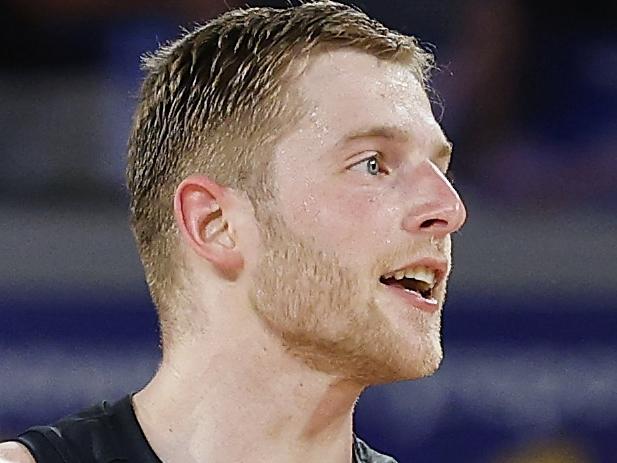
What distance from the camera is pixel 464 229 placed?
8.62 feet

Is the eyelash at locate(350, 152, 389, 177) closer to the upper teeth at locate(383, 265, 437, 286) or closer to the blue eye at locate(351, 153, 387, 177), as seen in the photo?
the blue eye at locate(351, 153, 387, 177)

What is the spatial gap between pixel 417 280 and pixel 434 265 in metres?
0.03

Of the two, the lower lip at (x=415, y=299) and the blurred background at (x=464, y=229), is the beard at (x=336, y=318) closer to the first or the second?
the lower lip at (x=415, y=299)

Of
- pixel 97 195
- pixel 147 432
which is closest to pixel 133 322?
pixel 97 195

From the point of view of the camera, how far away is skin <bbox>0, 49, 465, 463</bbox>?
55.2 inches

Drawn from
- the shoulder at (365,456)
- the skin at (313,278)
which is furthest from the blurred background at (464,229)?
the skin at (313,278)

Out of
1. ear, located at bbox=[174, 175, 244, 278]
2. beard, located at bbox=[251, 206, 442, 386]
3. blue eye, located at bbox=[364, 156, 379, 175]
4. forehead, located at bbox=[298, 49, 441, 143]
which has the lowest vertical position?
beard, located at bbox=[251, 206, 442, 386]

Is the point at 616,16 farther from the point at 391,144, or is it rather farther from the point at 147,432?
the point at 147,432

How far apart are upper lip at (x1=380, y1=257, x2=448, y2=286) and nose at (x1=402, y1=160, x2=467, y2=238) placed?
0.09ft

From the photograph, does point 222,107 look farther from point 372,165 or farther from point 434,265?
point 434,265

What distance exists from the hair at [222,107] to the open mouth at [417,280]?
175 millimetres

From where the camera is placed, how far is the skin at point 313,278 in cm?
140

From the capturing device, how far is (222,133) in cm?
148

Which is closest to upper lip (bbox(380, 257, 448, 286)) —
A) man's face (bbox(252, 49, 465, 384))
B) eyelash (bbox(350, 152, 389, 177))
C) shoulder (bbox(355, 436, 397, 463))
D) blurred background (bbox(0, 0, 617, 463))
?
man's face (bbox(252, 49, 465, 384))
